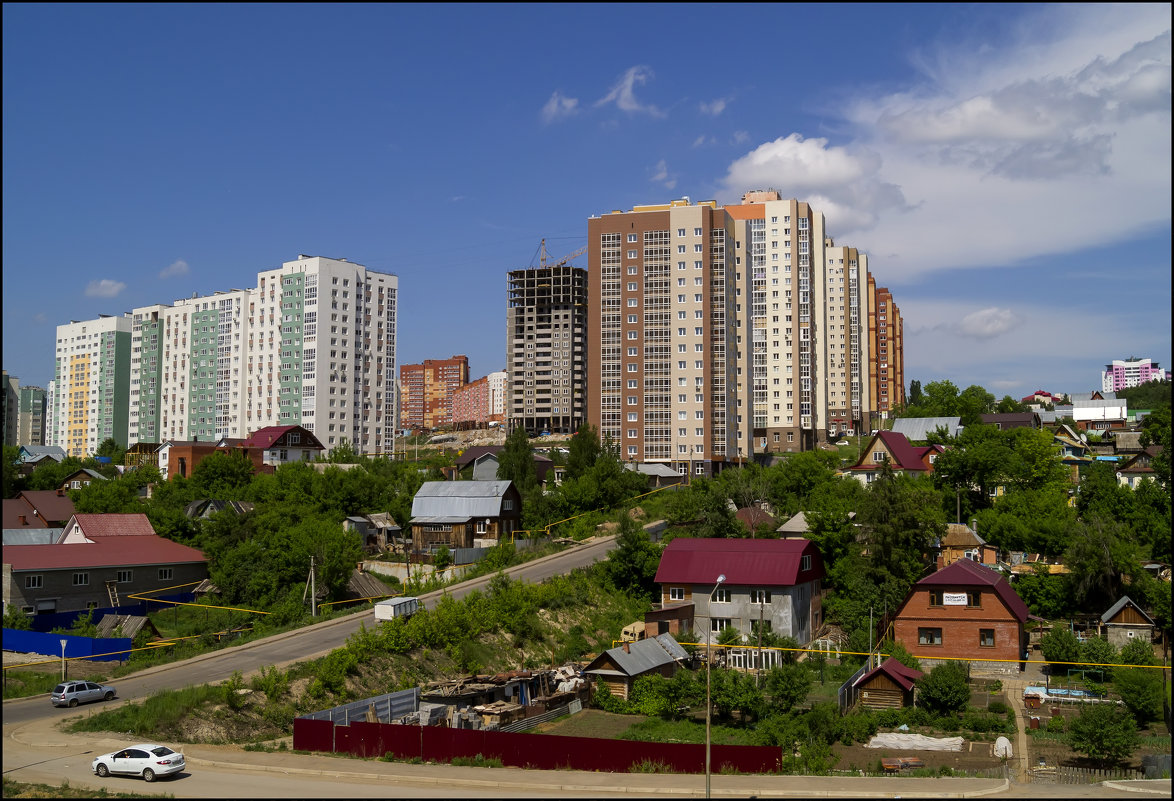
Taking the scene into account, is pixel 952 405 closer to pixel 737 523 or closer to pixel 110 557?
pixel 737 523

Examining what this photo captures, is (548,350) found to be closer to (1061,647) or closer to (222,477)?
(222,477)

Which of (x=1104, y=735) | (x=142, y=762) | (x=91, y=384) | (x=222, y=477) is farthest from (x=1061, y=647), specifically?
(x=91, y=384)

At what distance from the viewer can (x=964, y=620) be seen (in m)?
49.3

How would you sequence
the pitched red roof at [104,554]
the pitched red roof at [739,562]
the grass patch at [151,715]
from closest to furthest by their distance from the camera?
the grass patch at [151,715] < the pitched red roof at [739,562] < the pitched red roof at [104,554]

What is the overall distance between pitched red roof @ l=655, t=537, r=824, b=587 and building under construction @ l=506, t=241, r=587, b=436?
10526 cm

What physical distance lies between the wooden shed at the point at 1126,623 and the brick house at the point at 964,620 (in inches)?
184

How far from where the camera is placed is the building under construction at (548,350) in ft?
536

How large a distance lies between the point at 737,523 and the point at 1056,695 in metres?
27.1

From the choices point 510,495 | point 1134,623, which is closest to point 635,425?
point 510,495

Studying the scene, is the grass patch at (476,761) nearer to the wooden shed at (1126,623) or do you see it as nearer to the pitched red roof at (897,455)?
the wooden shed at (1126,623)

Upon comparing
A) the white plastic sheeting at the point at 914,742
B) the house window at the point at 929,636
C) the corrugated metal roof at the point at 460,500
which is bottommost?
the white plastic sheeting at the point at 914,742

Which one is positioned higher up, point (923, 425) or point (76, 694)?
point (923, 425)

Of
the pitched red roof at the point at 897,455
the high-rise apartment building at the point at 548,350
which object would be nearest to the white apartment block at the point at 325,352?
the high-rise apartment building at the point at 548,350

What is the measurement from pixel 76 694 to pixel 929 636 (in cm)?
4288
